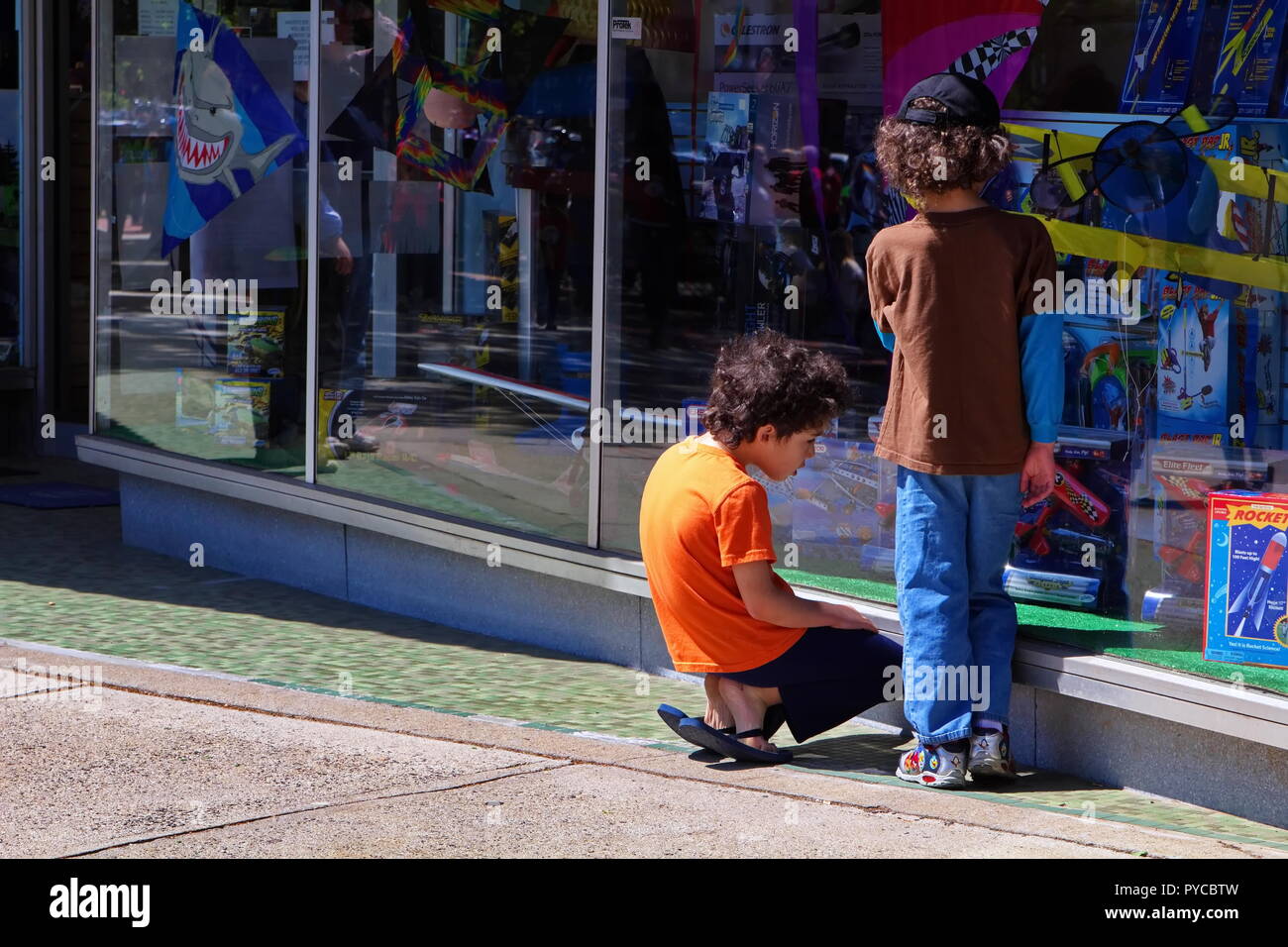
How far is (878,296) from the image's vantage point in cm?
482

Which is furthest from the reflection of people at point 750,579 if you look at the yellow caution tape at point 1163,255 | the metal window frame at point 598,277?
the metal window frame at point 598,277

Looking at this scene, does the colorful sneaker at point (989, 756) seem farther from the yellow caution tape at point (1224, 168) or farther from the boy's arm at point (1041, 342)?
the yellow caution tape at point (1224, 168)

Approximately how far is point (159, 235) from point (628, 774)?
4.42m

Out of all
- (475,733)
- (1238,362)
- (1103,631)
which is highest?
(1238,362)

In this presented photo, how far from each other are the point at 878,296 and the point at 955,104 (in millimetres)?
548

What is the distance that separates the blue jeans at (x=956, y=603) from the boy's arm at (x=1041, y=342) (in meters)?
0.20

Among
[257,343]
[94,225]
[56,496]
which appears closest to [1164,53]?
[257,343]

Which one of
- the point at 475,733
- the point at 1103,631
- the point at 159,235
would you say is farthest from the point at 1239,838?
the point at 159,235

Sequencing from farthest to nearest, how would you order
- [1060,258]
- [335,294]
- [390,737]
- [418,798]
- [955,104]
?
[335,294]
[1060,258]
[390,737]
[955,104]
[418,798]

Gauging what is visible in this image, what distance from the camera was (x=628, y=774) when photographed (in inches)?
187

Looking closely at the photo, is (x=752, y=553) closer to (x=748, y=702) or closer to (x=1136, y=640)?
(x=748, y=702)

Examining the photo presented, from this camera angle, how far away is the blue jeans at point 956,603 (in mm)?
4668

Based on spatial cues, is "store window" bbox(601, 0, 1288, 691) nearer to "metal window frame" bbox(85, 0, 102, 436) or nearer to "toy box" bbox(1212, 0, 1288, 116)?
"toy box" bbox(1212, 0, 1288, 116)

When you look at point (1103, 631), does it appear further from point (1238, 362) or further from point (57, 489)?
point (57, 489)
